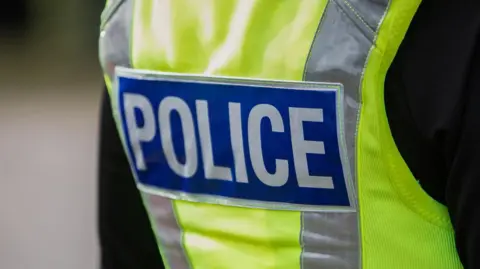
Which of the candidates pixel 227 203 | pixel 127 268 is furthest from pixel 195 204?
pixel 127 268

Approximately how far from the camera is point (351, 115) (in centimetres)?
52

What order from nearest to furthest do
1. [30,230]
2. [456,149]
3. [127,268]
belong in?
1. [456,149]
2. [127,268]
3. [30,230]

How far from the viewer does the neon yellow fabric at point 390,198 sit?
0.50 m

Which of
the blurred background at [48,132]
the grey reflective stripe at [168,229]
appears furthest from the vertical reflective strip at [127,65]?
the blurred background at [48,132]

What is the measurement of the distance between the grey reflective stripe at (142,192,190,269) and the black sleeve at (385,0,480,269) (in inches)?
8.3

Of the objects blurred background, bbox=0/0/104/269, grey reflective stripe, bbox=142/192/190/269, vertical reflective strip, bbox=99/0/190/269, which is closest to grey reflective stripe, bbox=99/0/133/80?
vertical reflective strip, bbox=99/0/190/269

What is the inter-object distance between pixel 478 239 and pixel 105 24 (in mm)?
310

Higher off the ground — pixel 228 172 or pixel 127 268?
pixel 228 172

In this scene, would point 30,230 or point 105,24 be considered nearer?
point 105,24

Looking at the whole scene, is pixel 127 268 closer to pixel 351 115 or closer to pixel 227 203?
pixel 227 203

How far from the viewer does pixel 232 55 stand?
56cm

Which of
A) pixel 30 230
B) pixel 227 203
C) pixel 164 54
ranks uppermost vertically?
pixel 164 54

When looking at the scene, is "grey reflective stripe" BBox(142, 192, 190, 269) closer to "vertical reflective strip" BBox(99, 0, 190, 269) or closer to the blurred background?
"vertical reflective strip" BBox(99, 0, 190, 269)

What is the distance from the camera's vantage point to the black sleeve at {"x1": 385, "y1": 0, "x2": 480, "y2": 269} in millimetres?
467
